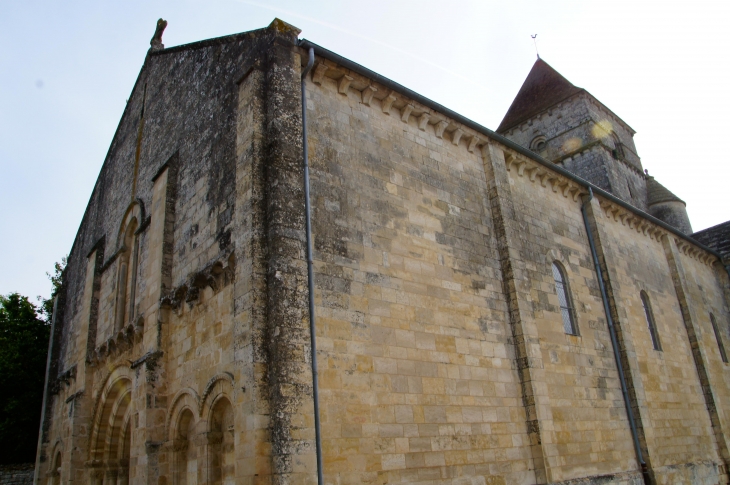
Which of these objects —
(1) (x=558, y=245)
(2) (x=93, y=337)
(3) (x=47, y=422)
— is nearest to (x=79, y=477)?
(2) (x=93, y=337)

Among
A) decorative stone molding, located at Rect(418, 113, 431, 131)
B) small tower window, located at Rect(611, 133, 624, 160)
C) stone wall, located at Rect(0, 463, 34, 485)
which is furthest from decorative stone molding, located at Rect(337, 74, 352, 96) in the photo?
small tower window, located at Rect(611, 133, 624, 160)

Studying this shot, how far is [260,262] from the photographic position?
6742mm

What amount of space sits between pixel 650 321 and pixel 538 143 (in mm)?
10091

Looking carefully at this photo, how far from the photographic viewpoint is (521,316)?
31.2 ft

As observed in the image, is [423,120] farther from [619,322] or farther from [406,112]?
[619,322]

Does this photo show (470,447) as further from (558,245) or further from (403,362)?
(558,245)

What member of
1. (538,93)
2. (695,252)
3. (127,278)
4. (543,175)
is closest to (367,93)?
(543,175)

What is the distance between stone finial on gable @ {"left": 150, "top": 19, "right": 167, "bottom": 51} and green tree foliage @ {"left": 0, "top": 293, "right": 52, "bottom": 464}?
11562 millimetres

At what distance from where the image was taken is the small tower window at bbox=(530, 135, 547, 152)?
21828 millimetres

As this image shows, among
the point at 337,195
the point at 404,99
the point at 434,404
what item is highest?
the point at 404,99

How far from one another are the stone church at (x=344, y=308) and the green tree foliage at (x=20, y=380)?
13.8ft

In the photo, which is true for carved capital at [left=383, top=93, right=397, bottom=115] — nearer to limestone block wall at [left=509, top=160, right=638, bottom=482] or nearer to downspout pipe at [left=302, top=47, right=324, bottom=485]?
downspout pipe at [left=302, top=47, right=324, bottom=485]

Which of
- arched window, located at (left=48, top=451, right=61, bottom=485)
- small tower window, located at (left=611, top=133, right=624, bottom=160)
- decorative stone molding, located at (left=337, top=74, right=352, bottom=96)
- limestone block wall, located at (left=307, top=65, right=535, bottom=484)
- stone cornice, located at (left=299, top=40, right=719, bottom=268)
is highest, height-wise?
small tower window, located at (left=611, top=133, right=624, bottom=160)

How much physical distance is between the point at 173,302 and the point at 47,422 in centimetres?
802
